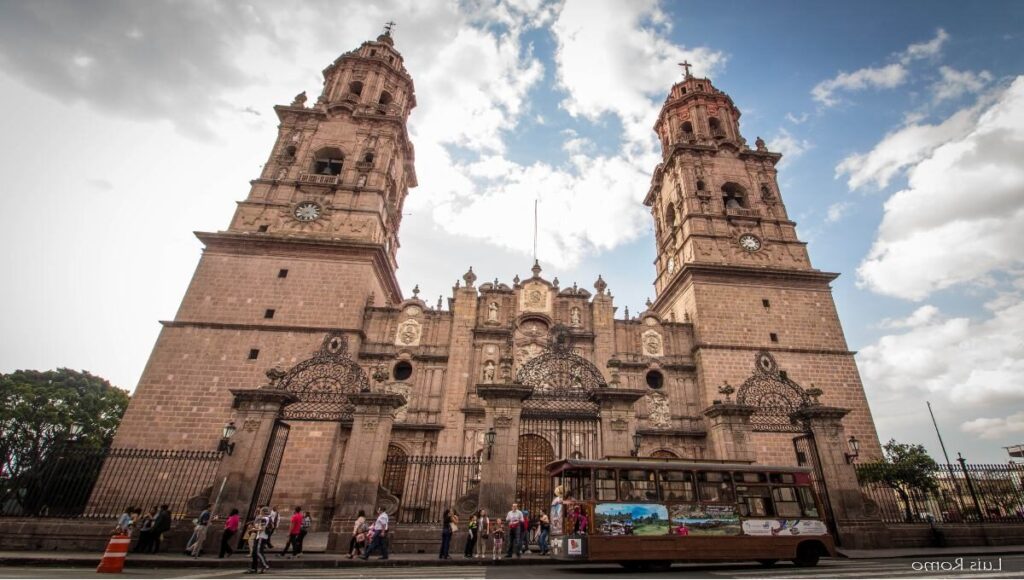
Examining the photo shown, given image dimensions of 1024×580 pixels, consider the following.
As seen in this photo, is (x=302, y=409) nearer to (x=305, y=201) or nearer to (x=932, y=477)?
(x=305, y=201)

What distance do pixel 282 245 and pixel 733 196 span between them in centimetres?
2703

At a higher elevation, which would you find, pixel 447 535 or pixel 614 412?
pixel 614 412

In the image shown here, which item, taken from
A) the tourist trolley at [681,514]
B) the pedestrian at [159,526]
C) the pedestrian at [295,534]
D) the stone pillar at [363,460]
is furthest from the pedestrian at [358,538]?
the pedestrian at [159,526]

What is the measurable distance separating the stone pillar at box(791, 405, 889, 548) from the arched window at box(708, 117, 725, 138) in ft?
78.0

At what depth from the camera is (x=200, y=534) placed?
36.7ft

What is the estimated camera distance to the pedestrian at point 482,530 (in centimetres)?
1112

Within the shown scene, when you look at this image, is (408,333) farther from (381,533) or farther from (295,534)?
(381,533)

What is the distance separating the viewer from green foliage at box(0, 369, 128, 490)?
76.9 ft

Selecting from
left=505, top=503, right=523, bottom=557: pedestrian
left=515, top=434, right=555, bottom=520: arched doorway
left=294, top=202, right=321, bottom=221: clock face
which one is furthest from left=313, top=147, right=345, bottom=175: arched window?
left=505, top=503, right=523, bottom=557: pedestrian

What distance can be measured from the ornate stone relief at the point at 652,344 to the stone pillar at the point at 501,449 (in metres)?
12.9

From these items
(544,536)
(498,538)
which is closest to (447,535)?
(498,538)

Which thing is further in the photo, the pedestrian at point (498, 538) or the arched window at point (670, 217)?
the arched window at point (670, 217)

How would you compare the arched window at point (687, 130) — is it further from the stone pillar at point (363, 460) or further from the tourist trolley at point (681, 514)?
the stone pillar at point (363, 460)

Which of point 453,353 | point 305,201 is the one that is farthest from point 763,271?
point 305,201
